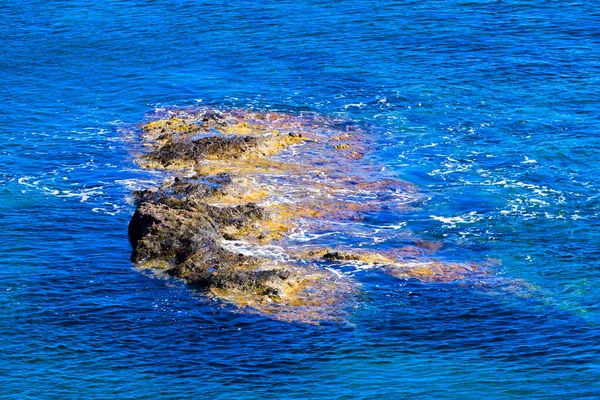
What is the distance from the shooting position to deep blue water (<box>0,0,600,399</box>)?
2061 inches

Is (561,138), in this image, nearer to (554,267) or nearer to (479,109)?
(479,109)

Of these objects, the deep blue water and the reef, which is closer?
the deep blue water

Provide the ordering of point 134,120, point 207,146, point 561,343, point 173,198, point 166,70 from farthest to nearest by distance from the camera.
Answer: point 166,70
point 134,120
point 207,146
point 173,198
point 561,343

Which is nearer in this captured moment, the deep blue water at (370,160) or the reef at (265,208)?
the deep blue water at (370,160)

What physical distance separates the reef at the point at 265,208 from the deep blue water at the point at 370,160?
155 cm

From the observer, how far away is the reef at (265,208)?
59.1 meters

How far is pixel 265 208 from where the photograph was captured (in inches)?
2719

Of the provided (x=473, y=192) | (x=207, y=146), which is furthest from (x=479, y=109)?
(x=207, y=146)

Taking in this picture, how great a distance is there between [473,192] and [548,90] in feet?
69.5

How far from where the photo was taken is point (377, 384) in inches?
1996

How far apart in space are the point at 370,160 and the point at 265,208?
485 inches

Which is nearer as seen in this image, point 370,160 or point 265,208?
point 265,208

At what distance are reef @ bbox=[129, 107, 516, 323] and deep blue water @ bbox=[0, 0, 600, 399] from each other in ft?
5.08

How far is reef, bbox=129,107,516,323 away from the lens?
59.1 m
